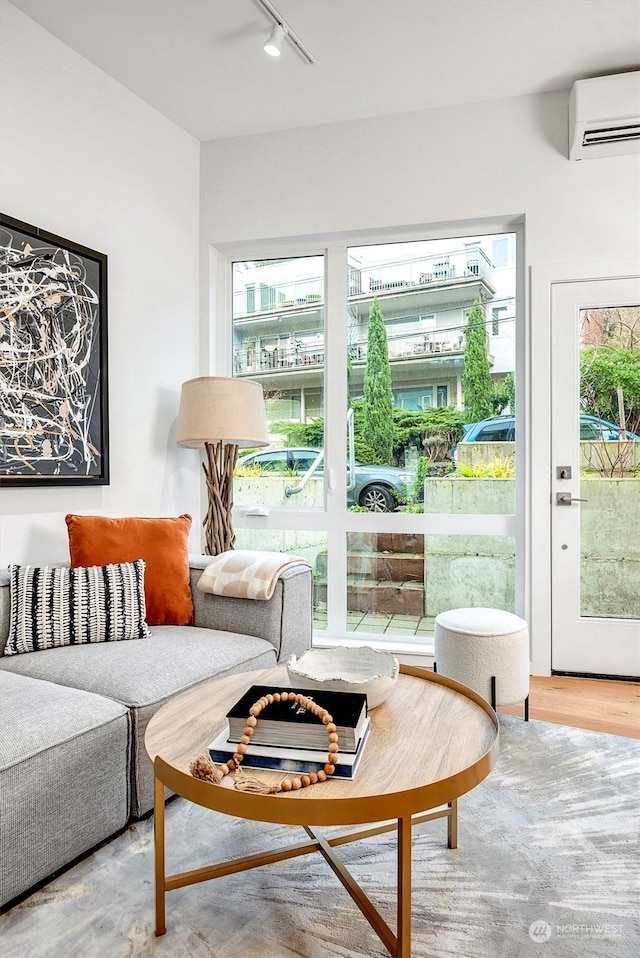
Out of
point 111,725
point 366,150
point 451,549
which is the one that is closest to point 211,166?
point 366,150

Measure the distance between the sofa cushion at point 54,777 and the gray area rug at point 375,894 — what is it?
3.3 inches

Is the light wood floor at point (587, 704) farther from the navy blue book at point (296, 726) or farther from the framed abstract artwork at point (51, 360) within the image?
the framed abstract artwork at point (51, 360)

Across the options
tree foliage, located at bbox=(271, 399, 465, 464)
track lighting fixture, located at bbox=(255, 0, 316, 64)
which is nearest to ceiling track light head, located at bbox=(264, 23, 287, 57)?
track lighting fixture, located at bbox=(255, 0, 316, 64)

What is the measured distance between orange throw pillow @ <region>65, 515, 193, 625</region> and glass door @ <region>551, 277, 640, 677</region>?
179 cm

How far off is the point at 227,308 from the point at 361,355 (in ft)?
2.82

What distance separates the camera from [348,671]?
5.31 feet

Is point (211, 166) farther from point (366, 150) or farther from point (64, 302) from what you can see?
point (64, 302)

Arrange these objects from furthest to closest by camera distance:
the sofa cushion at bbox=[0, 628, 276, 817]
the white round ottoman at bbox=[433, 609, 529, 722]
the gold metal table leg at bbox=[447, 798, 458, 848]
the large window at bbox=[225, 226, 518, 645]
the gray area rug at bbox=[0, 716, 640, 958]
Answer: the large window at bbox=[225, 226, 518, 645] → the white round ottoman at bbox=[433, 609, 529, 722] → the sofa cushion at bbox=[0, 628, 276, 817] → the gold metal table leg at bbox=[447, 798, 458, 848] → the gray area rug at bbox=[0, 716, 640, 958]

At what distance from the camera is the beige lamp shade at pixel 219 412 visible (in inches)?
114

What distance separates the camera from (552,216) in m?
3.07

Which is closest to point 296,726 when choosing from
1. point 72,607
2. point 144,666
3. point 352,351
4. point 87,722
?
point 87,722

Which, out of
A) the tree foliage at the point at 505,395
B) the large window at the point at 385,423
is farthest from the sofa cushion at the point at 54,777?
the tree foliage at the point at 505,395

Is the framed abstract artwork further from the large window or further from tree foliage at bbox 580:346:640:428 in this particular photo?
tree foliage at bbox 580:346:640:428

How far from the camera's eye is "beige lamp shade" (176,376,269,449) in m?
2.90
